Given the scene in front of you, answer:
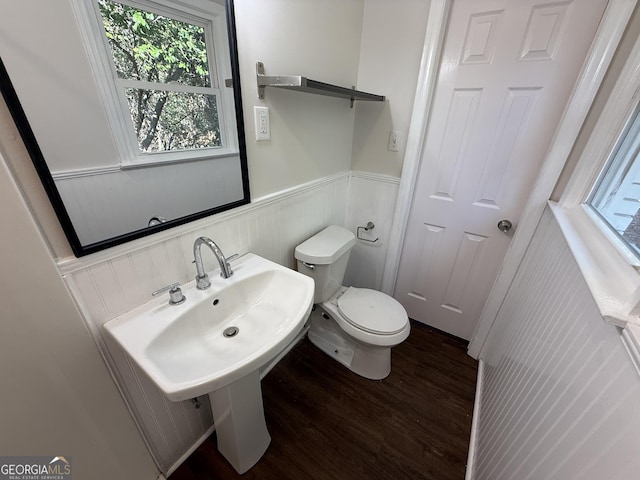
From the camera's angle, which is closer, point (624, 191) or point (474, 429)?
point (624, 191)

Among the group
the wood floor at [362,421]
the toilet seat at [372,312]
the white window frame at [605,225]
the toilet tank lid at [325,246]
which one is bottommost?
the wood floor at [362,421]

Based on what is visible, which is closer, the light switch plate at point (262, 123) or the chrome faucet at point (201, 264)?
the chrome faucet at point (201, 264)

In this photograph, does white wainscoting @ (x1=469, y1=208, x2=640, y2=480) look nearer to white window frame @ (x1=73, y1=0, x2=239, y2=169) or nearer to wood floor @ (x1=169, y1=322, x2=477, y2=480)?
wood floor @ (x1=169, y1=322, x2=477, y2=480)

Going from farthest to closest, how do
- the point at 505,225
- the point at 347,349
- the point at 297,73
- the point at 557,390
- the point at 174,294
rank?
the point at 347,349
the point at 505,225
the point at 297,73
the point at 174,294
the point at 557,390

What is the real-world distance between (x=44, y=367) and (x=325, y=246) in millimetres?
1095

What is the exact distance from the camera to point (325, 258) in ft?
4.42

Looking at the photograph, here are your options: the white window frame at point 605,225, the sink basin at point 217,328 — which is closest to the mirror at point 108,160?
the sink basin at point 217,328

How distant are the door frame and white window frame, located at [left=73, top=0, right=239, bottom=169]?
3.29ft

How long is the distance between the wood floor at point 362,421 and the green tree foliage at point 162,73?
1.32m

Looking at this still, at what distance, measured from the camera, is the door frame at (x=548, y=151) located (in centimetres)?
97

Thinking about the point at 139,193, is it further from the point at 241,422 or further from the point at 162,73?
the point at 241,422

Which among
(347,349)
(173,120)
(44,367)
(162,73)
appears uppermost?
(162,73)

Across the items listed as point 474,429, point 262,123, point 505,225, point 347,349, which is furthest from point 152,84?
point 474,429

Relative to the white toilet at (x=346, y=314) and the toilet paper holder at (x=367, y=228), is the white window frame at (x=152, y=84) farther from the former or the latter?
the toilet paper holder at (x=367, y=228)
